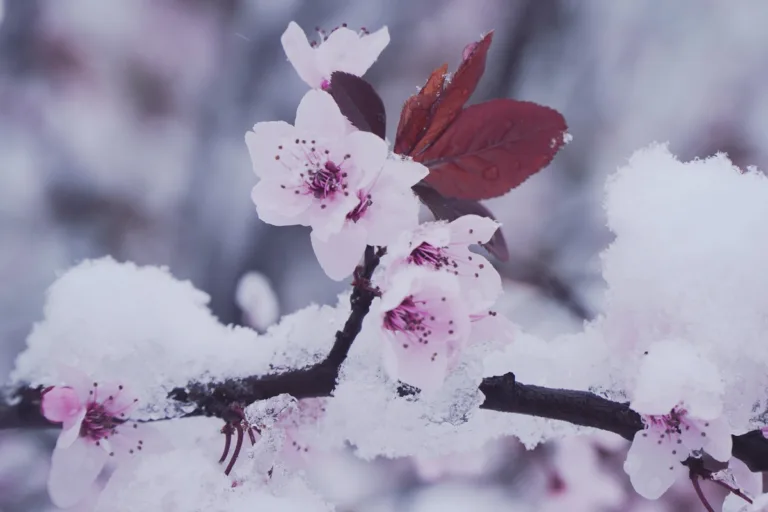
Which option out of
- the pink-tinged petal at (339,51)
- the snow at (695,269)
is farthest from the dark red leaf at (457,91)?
the snow at (695,269)

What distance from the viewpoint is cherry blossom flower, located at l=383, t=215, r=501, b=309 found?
35cm

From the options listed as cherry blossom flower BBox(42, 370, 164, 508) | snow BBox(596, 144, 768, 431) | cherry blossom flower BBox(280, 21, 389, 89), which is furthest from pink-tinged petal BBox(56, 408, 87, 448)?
snow BBox(596, 144, 768, 431)

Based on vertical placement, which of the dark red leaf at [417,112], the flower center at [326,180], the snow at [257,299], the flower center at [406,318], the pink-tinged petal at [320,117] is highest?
the snow at [257,299]

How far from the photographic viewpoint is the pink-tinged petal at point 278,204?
368mm

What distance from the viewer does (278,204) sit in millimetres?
375

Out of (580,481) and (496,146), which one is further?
(580,481)

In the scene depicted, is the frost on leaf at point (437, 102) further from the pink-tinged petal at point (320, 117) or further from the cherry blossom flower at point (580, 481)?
the cherry blossom flower at point (580, 481)

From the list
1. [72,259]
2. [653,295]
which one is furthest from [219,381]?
[72,259]

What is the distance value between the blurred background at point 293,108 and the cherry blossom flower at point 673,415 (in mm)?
537

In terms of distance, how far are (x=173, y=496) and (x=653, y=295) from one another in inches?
16.3

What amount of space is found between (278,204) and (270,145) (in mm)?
44

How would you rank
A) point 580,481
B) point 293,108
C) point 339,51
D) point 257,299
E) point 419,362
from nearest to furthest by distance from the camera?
point 419,362
point 339,51
point 257,299
point 293,108
point 580,481

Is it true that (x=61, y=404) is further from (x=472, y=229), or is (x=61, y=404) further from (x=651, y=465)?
(x=651, y=465)

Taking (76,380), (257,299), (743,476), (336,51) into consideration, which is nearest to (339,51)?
(336,51)
